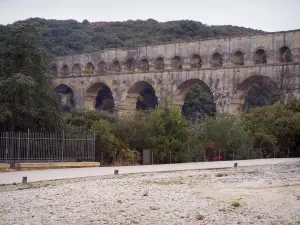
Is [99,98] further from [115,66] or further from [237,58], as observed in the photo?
[237,58]

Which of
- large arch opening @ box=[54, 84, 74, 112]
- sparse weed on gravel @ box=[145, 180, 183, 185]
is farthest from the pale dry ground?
large arch opening @ box=[54, 84, 74, 112]

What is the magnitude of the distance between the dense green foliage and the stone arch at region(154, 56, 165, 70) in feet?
67.3

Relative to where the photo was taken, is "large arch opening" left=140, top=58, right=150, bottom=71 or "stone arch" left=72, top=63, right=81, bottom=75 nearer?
"large arch opening" left=140, top=58, right=150, bottom=71

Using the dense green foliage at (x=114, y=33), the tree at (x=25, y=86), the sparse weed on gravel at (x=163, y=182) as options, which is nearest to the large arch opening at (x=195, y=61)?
the tree at (x=25, y=86)

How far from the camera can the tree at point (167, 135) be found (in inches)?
827

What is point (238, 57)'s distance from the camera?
34344 millimetres

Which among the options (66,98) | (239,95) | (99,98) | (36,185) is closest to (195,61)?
(239,95)

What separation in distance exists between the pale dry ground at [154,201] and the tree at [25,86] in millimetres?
5269

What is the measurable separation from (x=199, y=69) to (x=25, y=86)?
1819cm

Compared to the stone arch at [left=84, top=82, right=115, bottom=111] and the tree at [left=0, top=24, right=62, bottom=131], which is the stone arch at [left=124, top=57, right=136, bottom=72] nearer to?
the stone arch at [left=84, top=82, right=115, bottom=111]

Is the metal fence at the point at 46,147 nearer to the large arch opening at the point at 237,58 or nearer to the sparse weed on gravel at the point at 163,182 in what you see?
the sparse weed on gravel at the point at 163,182

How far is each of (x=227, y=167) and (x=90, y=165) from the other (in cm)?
494

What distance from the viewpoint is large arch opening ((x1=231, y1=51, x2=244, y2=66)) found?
34.0 metres

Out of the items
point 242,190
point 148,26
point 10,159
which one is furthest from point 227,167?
point 148,26
